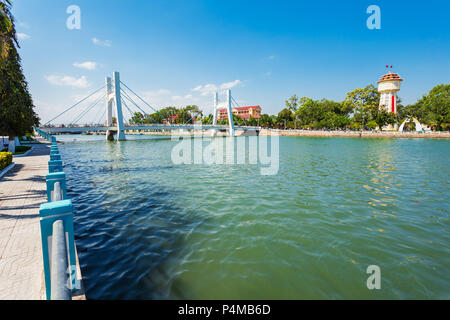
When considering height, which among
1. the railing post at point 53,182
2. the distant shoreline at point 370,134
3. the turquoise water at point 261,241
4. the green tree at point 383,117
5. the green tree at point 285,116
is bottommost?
the turquoise water at point 261,241

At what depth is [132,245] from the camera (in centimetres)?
508

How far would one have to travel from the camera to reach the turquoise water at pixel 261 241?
3814 mm

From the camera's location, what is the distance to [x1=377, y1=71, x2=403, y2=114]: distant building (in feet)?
262

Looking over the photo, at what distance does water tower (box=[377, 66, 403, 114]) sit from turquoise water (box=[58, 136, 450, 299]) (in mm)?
89105

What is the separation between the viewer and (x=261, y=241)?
17.6 feet

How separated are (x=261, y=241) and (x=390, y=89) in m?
99.7

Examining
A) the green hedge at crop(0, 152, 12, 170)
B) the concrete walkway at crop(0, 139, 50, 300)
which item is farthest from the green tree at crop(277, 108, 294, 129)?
the concrete walkway at crop(0, 139, 50, 300)

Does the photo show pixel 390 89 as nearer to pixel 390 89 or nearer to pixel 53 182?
pixel 390 89

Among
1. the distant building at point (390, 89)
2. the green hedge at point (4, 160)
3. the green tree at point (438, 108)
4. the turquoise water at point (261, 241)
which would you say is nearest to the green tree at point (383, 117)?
the distant building at point (390, 89)

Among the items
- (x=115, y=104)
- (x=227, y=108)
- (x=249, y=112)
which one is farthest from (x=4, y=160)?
(x=249, y=112)

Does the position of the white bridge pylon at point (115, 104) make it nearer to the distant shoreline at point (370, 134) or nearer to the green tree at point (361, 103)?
the distant shoreline at point (370, 134)

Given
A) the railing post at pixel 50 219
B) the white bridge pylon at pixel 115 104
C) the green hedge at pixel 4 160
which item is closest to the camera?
the railing post at pixel 50 219

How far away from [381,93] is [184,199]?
102 m
